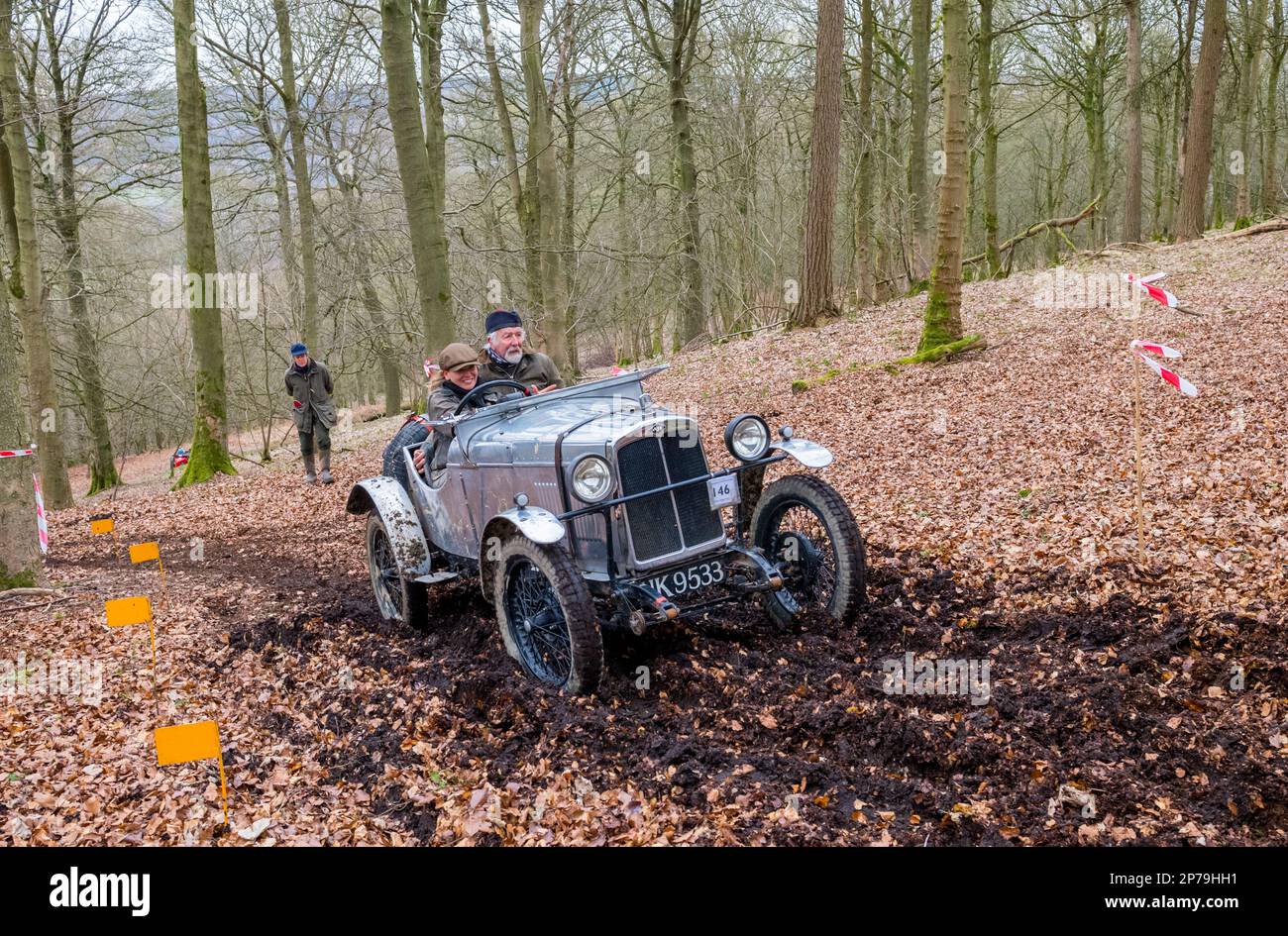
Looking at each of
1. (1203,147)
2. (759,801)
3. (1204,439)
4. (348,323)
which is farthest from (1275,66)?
(759,801)

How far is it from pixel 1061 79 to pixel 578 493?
81.0 ft

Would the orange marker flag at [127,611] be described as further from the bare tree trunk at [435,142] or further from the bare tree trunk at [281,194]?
the bare tree trunk at [281,194]

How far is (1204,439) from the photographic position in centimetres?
698

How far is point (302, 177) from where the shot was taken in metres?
19.2

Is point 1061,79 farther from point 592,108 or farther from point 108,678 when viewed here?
point 108,678

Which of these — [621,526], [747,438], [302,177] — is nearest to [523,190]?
[302,177]

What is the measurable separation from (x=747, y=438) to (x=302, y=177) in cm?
1723

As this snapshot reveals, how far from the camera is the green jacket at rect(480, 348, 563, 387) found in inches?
257

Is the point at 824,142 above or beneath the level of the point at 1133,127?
beneath

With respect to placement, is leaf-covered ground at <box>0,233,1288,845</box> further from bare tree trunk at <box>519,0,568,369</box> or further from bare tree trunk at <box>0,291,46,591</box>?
bare tree trunk at <box>519,0,568,369</box>

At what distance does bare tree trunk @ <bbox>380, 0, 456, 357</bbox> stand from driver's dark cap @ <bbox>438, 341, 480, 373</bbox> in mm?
5390

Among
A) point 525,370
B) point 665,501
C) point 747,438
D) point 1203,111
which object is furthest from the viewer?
point 1203,111

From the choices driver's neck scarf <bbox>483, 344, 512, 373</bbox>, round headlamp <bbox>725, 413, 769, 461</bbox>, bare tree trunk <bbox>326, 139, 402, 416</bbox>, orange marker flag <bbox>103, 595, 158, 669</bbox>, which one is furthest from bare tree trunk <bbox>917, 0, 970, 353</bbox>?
bare tree trunk <bbox>326, 139, 402, 416</bbox>

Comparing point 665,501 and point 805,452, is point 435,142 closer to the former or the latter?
point 805,452
